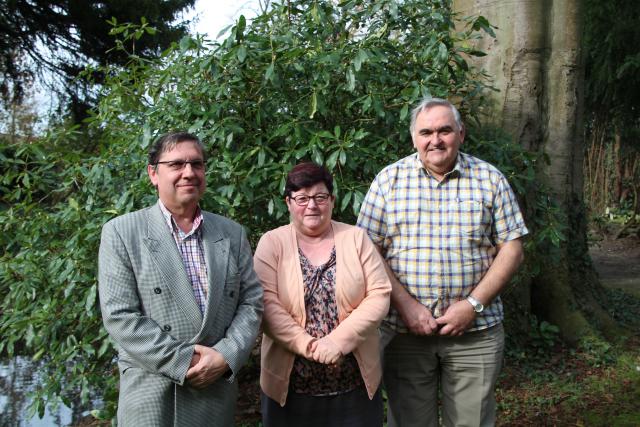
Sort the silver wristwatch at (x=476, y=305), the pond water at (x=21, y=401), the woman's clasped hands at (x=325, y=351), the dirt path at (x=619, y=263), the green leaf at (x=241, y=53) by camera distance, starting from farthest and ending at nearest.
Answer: the dirt path at (x=619, y=263), the pond water at (x=21, y=401), the green leaf at (x=241, y=53), the silver wristwatch at (x=476, y=305), the woman's clasped hands at (x=325, y=351)

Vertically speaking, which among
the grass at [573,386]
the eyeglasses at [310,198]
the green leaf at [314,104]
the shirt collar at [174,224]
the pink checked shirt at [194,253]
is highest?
the green leaf at [314,104]

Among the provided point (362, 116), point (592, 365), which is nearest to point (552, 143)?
point (592, 365)

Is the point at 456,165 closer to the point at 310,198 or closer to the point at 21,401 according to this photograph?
the point at 310,198

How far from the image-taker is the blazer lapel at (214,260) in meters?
2.33

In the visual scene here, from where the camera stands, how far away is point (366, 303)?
255cm

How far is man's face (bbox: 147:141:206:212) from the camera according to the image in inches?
93.8

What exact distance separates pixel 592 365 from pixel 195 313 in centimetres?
392

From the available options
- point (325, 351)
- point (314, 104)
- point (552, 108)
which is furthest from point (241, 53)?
point (552, 108)

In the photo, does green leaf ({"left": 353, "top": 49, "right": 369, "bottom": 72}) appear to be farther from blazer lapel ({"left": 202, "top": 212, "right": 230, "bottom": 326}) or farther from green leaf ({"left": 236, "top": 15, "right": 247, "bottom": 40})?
blazer lapel ({"left": 202, "top": 212, "right": 230, "bottom": 326})

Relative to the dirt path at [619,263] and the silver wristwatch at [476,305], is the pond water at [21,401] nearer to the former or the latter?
the silver wristwatch at [476,305]

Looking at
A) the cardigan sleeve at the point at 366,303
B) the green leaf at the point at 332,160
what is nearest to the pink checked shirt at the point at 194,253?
the cardigan sleeve at the point at 366,303

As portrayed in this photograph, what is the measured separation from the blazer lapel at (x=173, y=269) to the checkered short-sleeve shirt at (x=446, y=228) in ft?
3.01

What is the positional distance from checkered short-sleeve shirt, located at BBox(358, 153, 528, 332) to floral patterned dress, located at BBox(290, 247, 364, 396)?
1.22ft

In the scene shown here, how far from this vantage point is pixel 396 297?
2740mm
